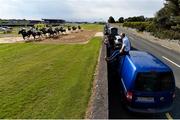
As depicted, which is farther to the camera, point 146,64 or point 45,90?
point 45,90

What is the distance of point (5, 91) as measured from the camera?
40.4ft

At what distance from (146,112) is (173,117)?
99cm

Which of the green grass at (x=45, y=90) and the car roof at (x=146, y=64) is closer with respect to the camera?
the green grass at (x=45, y=90)

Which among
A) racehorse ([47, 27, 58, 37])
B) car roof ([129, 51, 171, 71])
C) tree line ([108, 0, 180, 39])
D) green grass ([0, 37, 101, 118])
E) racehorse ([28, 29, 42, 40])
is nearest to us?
green grass ([0, 37, 101, 118])

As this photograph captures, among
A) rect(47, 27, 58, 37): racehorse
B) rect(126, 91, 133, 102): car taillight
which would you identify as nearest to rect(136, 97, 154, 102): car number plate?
rect(126, 91, 133, 102): car taillight

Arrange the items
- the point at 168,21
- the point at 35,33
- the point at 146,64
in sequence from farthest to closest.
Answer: the point at 168,21 → the point at 35,33 → the point at 146,64

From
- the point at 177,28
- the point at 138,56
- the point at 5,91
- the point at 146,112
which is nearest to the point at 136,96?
the point at 146,112

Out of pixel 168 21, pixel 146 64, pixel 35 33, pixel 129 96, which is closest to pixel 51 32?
pixel 35 33

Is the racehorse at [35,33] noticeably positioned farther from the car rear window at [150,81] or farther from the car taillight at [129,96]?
the car rear window at [150,81]

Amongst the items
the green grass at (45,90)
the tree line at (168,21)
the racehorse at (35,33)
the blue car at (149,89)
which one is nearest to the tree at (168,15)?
the tree line at (168,21)

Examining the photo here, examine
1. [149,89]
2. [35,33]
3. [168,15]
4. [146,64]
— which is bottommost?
[35,33]

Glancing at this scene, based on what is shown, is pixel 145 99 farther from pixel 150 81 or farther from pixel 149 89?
pixel 150 81

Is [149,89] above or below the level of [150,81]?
below

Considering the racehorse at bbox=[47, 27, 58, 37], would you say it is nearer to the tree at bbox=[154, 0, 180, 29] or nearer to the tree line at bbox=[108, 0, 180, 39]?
the tree line at bbox=[108, 0, 180, 39]
